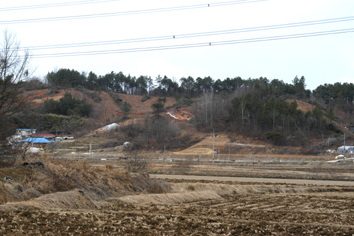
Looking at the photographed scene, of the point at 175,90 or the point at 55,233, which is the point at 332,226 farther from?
the point at 175,90

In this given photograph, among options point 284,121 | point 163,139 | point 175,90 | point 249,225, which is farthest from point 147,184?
point 175,90

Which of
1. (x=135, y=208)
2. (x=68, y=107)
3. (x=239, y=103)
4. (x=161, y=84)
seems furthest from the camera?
(x=161, y=84)

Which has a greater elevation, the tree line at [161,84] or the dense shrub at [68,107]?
the tree line at [161,84]

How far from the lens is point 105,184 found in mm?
19594

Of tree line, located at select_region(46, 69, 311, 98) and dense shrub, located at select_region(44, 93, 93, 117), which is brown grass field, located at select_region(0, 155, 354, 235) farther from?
tree line, located at select_region(46, 69, 311, 98)

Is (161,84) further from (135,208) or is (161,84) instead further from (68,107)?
(135,208)

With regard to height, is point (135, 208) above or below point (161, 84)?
below

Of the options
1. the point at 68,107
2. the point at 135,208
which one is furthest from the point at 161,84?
the point at 135,208

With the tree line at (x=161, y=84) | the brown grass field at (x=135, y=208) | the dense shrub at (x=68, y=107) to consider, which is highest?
the tree line at (x=161, y=84)

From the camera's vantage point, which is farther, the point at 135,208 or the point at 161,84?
the point at 161,84

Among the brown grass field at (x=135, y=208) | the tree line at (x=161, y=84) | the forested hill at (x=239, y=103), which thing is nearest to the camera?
the brown grass field at (x=135, y=208)

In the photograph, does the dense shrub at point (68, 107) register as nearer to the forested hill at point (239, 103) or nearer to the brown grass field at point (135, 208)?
the forested hill at point (239, 103)

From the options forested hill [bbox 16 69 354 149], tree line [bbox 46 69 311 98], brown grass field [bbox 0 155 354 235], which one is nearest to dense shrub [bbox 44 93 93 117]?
forested hill [bbox 16 69 354 149]

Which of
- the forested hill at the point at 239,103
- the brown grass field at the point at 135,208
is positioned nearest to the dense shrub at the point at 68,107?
the forested hill at the point at 239,103
